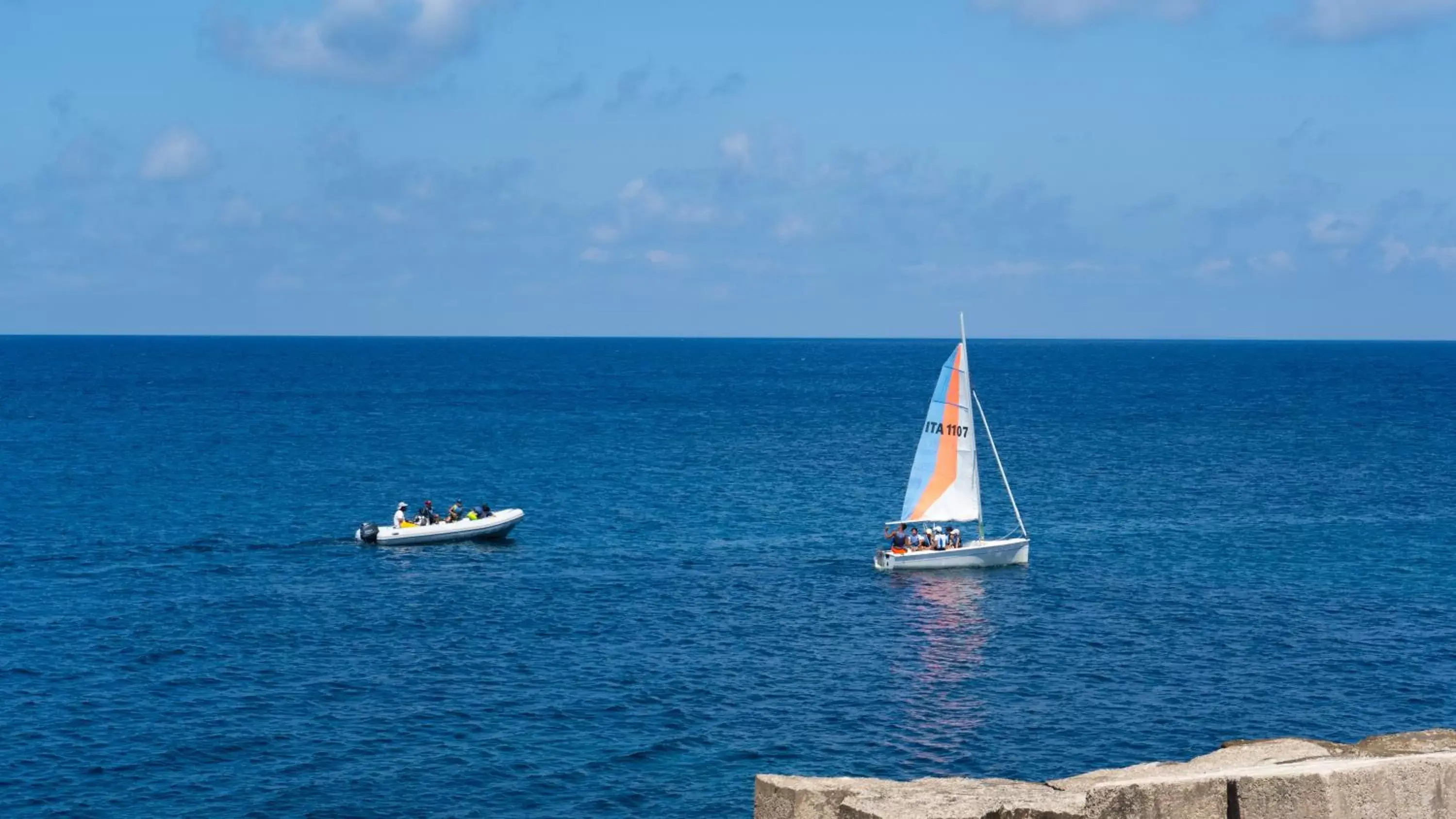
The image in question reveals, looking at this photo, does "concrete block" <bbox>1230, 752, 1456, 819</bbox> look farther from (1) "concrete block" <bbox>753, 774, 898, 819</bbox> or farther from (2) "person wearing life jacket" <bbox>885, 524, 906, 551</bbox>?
(2) "person wearing life jacket" <bbox>885, 524, 906, 551</bbox>

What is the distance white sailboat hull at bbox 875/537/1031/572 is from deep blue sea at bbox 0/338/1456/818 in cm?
68

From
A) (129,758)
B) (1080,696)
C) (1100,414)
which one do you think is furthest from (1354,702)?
(1100,414)

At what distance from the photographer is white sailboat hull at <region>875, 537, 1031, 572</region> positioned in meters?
64.9

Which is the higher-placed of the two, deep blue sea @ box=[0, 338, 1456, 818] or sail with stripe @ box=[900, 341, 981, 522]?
sail with stripe @ box=[900, 341, 981, 522]

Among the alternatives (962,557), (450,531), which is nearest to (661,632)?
(962,557)

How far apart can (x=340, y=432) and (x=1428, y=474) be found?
307 ft

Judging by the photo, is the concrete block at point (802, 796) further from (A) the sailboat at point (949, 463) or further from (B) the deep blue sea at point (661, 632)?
(A) the sailboat at point (949, 463)

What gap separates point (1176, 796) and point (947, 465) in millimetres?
56728

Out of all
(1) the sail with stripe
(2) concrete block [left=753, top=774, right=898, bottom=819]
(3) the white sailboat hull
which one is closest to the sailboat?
(1) the sail with stripe

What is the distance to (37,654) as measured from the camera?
158 ft

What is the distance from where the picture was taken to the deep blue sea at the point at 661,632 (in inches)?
1480

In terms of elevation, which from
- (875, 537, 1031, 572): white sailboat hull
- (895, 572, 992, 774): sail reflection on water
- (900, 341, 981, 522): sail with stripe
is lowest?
(895, 572, 992, 774): sail reflection on water

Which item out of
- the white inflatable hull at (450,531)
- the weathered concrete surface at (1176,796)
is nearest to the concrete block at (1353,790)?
the weathered concrete surface at (1176,796)

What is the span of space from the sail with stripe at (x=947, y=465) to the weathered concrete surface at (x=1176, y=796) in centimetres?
5304
